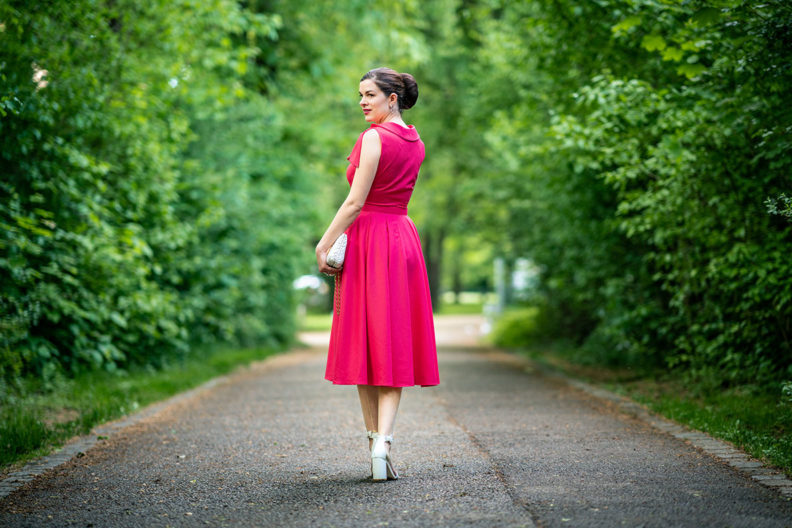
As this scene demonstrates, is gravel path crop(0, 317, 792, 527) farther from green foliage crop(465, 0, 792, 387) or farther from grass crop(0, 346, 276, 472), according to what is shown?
green foliage crop(465, 0, 792, 387)

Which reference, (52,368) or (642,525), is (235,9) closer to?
(52,368)

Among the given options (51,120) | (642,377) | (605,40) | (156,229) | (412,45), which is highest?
(412,45)

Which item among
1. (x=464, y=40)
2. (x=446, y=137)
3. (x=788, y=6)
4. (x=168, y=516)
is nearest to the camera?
(x=168, y=516)

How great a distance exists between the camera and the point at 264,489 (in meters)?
4.50

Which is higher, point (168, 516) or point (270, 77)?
point (270, 77)

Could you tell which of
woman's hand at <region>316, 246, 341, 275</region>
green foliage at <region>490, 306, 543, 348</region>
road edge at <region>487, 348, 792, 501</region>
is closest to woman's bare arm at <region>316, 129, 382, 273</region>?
woman's hand at <region>316, 246, 341, 275</region>

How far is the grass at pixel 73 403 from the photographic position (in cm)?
563

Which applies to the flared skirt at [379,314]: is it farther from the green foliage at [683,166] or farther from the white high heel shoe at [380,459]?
the green foliage at [683,166]

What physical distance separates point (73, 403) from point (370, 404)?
3.73 meters

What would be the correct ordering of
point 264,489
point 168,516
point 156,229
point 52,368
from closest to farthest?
1. point 168,516
2. point 264,489
3. point 52,368
4. point 156,229

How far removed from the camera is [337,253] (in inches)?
180

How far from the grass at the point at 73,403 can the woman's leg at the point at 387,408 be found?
7.48 feet

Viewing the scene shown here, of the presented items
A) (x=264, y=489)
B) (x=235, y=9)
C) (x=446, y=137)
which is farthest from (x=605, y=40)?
(x=446, y=137)

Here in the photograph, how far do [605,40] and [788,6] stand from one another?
3585 mm
